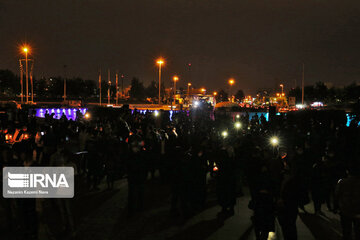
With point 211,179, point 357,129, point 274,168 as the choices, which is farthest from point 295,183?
point 357,129

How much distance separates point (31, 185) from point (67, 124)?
1056 cm

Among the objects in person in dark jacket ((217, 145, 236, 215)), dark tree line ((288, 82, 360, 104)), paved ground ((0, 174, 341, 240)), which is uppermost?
dark tree line ((288, 82, 360, 104))

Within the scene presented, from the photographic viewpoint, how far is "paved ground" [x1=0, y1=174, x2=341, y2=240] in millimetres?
6637

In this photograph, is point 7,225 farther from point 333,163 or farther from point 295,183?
point 333,163

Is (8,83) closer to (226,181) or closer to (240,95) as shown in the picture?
(240,95)

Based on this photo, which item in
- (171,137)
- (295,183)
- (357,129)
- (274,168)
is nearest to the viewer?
(295,183)

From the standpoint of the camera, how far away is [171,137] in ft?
38.7

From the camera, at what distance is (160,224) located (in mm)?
7297

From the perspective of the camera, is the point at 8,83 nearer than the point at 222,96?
Yes

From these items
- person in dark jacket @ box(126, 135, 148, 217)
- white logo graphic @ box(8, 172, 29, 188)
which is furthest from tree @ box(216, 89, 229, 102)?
white logo graphic @ box(8, 172, 29, 188)

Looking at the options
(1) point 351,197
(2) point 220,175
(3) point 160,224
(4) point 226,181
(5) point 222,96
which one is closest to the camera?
(1) point 351,197

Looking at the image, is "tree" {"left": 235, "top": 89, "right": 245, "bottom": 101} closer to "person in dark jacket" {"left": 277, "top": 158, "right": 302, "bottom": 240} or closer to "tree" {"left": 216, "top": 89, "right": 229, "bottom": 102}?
"tree" {"left": 216, "top": 89, "right": 229, "bottom": 102}

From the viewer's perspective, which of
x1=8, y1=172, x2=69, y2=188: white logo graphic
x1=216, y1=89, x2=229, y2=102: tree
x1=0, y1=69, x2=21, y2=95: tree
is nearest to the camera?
x1=8, y1=172, x2=69, y2=188: white logo graphic

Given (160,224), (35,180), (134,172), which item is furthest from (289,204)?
(35,180)
